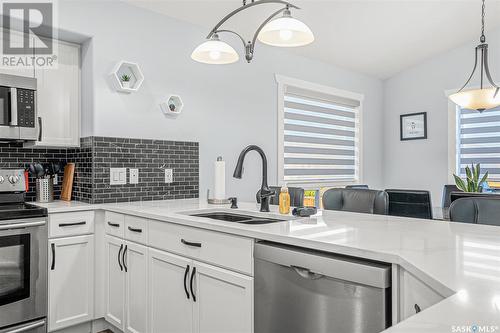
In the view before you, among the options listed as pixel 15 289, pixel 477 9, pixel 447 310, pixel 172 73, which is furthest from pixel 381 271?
pixel 477 9

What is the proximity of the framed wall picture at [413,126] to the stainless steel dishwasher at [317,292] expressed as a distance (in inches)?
173

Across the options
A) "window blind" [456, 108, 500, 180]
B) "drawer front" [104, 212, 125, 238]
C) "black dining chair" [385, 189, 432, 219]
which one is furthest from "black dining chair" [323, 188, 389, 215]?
"window blind" [456, 108, 500, 180]

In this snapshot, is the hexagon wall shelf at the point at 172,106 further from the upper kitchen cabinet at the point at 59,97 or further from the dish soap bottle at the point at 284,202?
the dish soap bottle at the point at 284,202

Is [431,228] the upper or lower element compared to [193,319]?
upper

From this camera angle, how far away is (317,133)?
473 cm

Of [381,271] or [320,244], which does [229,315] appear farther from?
[381,271]

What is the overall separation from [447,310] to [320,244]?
654mm

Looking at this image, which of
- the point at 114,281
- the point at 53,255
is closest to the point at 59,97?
the point at 53,255

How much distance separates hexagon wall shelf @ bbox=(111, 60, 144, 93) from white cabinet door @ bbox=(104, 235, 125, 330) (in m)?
1.15

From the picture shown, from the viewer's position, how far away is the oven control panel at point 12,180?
8.77 ft

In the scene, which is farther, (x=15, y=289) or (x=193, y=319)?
(x=15, y=289)

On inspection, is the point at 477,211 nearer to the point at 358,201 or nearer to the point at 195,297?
the point at 358,201

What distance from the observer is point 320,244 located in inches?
52.5

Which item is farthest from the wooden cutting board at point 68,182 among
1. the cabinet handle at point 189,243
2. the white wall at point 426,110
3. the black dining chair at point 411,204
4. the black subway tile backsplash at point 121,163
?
the white wall at point 426,110
